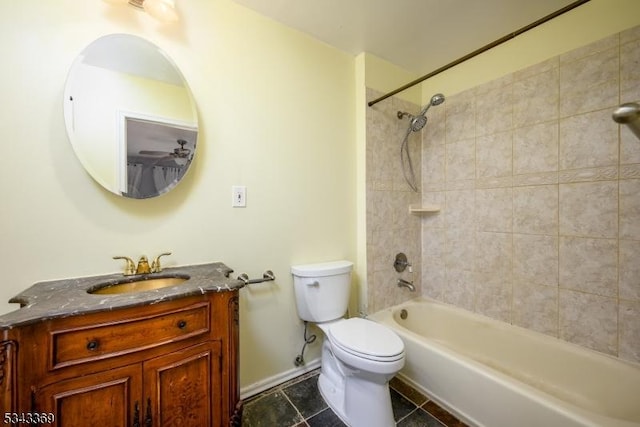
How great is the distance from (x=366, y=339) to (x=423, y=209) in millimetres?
1194

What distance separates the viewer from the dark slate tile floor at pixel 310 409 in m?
1.28

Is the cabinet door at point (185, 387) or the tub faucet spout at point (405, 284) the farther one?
the tub faucet spout at point (405, 284)

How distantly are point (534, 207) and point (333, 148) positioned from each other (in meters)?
1.31

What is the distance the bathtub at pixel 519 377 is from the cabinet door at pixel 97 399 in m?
1.31

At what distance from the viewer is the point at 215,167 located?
1.34 meters

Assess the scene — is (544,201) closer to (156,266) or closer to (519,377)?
(519,377)

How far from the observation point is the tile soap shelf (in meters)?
2.03

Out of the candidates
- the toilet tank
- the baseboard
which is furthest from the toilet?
the baseboard

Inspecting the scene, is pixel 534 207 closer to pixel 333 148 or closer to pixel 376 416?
pixel 333 148

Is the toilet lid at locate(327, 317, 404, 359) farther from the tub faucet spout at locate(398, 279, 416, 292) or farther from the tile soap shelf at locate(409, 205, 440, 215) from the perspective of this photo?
the tile soap shelf at locate(409, 205, 440, 215)

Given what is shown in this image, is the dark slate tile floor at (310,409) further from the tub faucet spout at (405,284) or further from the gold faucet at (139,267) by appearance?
the gold faucet at (139,267)

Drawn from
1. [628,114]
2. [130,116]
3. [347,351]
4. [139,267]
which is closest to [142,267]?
[139,267]

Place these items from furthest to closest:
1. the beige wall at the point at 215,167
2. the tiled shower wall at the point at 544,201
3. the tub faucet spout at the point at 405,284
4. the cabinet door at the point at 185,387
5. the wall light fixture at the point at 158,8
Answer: the tub faucet spout at the point at 405,284 → the tiled shower wall at the point at 544,201 → the wall light fixture at the point at 158,8 → the beige wall at the point at 215,167 → the cabinet door at the point at 185,387

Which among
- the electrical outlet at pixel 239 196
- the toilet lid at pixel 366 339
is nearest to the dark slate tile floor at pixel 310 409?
the toilet lid at pixel 366 339
